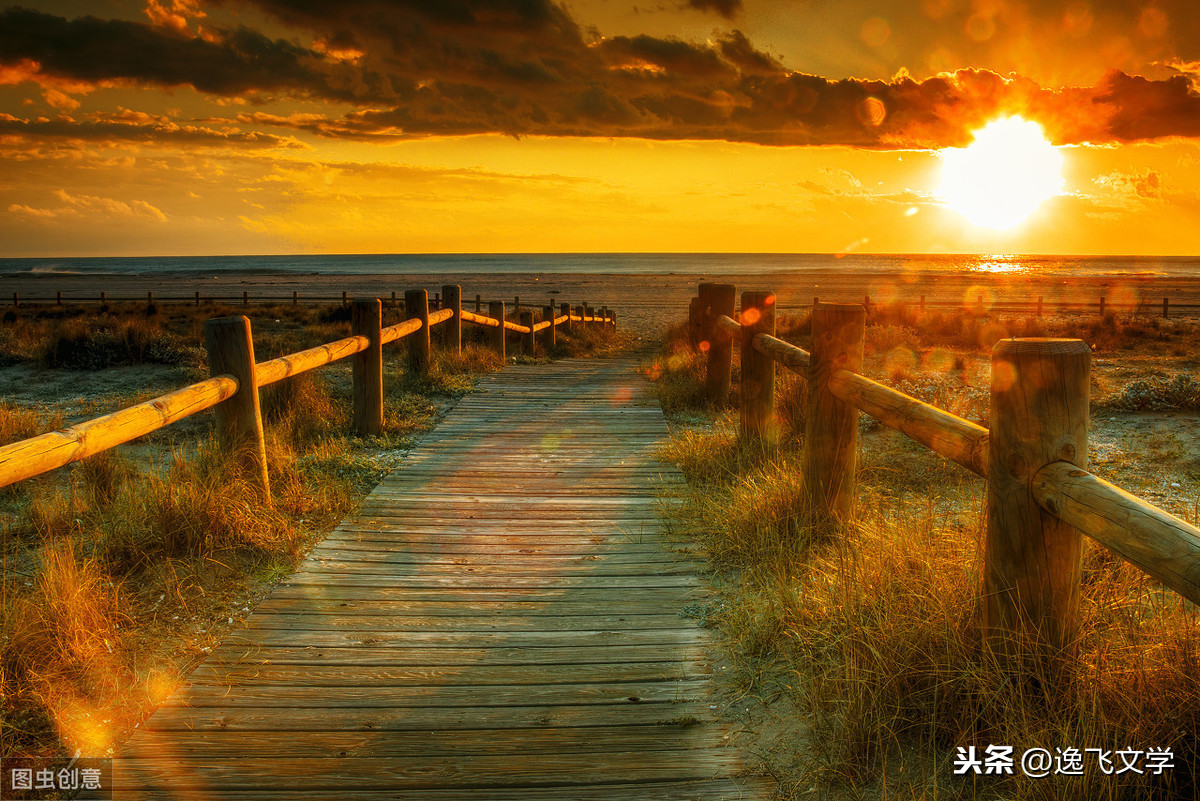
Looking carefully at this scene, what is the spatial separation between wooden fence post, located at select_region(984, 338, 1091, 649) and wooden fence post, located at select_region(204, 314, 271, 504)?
389cm

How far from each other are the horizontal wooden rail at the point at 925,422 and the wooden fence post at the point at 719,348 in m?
4.36

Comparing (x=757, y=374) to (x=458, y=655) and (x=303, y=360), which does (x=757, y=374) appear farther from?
(x=458, y=655)

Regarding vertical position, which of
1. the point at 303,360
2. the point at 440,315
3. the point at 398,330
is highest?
the point at 440,315

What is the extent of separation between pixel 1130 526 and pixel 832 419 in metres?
2.34

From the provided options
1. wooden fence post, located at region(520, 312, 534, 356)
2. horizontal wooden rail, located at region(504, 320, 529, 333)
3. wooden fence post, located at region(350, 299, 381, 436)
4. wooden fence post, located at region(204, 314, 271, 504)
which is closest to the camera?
wooden fence post, located at region(204, 314, 271, 504)

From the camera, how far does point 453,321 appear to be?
1088 centimetres

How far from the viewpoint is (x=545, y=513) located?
5145 millimetres

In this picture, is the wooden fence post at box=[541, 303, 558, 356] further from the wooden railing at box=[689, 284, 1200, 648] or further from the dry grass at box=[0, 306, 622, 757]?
the wooden railing at box=[689, 284, 1200, 648]

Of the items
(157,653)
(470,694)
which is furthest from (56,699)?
(470,694)

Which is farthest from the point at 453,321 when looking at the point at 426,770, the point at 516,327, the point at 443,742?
the point at 426,770

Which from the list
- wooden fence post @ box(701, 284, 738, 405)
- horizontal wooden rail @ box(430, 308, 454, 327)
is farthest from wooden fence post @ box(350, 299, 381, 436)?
wooden fence post @ box(701, 284, 738, 405)

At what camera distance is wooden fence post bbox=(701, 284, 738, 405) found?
26.9ft

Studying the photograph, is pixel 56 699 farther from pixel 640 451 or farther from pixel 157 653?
pixel 640 451

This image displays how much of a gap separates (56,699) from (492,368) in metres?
9.22
